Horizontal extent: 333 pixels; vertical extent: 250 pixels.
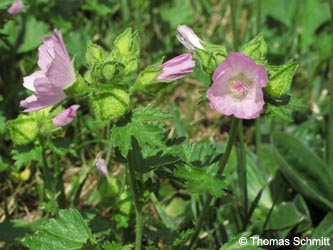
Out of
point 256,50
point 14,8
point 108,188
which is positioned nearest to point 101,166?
point 108,188

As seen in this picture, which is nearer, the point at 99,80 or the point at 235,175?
the point at 99,80

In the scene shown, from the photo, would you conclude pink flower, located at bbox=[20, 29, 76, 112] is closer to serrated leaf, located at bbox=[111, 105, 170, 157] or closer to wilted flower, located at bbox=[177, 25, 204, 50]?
serrated leaf, located at bbox=[111, 105, 170, 157]

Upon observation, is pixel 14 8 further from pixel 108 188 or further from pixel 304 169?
→ pixel 304 169

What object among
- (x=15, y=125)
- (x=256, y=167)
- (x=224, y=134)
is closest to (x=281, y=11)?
(x=224, y=134)

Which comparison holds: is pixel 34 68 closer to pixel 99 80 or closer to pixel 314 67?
pixel 99 80

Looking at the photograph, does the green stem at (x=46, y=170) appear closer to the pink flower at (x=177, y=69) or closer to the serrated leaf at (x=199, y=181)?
the serrated leaf at (x=199, y=181)

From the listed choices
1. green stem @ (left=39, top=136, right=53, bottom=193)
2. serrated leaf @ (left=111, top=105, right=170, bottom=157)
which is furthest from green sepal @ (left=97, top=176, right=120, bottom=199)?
serrated leaf @ (left=111, top=105, right=170, bottom=157)
